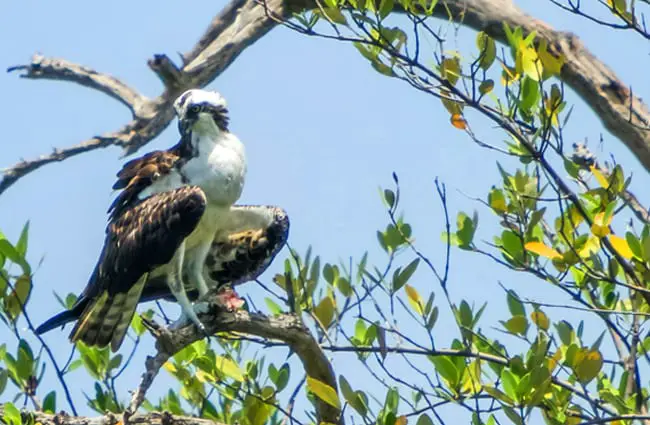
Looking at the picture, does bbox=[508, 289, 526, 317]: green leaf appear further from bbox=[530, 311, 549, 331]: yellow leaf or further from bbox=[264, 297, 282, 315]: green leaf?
bbox=[264, 297, 282, 315]: green leaf

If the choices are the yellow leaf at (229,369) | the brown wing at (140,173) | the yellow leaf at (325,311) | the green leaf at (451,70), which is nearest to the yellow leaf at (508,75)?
the green leaf at (451,70)

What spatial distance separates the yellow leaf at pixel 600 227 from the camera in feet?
14.3

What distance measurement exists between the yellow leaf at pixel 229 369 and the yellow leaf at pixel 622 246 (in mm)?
1549

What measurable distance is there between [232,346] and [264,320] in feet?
1.93

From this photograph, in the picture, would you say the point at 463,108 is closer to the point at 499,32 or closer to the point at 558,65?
the point at 558,65

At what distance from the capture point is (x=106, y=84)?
6.93m

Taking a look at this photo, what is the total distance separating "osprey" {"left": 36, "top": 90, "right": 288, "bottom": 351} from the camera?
575 cm

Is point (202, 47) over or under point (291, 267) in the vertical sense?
over

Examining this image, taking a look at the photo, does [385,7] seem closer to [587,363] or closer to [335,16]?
[335,16]

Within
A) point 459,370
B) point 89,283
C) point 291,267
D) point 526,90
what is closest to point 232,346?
point 291,267

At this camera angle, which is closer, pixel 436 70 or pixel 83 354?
pixel 436 70

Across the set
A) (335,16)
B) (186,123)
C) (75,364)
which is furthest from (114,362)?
(335,16)

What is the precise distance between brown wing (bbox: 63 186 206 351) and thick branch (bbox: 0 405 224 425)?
110 cm

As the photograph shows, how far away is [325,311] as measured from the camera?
16.7 feet
